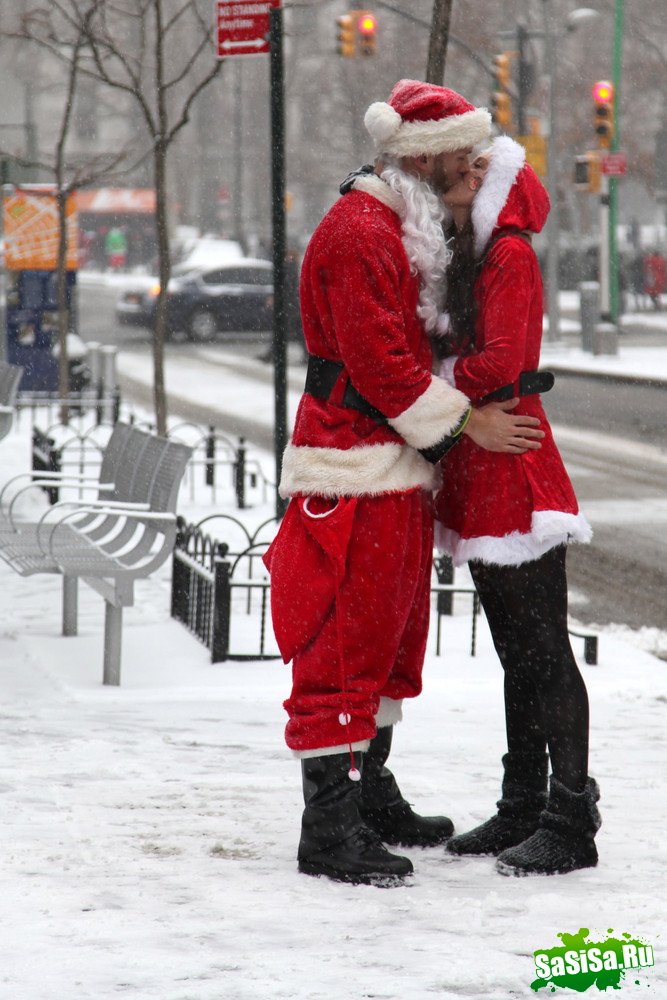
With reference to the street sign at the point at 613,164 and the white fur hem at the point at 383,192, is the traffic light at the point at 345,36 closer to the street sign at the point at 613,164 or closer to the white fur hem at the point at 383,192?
the street sign at the point at 613,164

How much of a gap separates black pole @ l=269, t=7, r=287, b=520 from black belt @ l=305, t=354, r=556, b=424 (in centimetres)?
468

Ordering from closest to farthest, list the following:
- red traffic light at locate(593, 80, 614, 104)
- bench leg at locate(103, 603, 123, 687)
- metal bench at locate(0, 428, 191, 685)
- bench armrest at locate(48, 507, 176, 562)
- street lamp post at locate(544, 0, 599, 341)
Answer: bench leg at locate(103, 603, 123, 687) → metal bench at locate(0, 428, 191, 685) → bench armrest at locate(48, 507, 176, 562) → red traffic light at locate(593, 80, 614, 104) → street lamp post at locate(544, 0, 599, 341)

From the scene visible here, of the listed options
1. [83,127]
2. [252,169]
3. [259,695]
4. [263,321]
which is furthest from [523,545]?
[83,127]

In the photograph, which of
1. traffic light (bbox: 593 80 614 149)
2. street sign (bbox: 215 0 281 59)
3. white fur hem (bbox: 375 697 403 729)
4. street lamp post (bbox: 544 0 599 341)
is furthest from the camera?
street lamp post (bbox: 544 0 599 341)

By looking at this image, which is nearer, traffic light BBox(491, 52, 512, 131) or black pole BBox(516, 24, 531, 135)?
traffic light BBox(491, 52, 512, 131)

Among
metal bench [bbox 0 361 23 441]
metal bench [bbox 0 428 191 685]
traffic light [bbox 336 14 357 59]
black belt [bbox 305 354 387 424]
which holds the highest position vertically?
traffic light [bbox 336 14 357 59]

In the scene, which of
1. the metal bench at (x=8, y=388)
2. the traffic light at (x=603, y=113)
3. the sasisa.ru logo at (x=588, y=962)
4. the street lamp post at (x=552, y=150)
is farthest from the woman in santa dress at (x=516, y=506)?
the street lamp post at (x=552, y=150)

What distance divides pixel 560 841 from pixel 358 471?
1.00 m

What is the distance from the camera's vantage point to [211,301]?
30.4m

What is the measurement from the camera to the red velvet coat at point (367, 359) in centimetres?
368

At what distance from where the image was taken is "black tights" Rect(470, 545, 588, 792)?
3871 millimetres

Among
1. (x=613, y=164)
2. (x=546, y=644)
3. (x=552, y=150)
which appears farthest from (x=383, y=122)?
(x=552, y=150)

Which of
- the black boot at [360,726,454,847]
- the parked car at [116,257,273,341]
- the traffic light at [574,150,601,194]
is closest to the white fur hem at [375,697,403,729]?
the black boot at [360,726,454,847]

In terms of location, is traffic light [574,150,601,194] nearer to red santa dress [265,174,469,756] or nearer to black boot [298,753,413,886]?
red santa dress [265,174,469,756]
